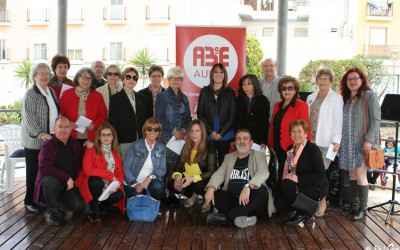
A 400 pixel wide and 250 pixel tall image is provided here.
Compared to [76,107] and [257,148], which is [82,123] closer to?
[76,107]

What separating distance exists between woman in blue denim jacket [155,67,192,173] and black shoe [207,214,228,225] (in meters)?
0.87

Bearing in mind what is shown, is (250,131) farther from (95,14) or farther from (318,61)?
(95,14)

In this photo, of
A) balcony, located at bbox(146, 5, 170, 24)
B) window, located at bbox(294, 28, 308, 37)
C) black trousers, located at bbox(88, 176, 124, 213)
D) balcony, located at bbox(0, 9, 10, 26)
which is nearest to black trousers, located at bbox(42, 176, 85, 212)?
black trousers, located at bbox(88, 176, 124, 213)

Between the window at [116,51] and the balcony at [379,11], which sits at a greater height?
the balcony at [379,11]

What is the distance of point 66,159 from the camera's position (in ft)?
14.7

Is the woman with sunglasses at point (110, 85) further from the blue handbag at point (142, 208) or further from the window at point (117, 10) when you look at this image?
the window at point (117, 10)

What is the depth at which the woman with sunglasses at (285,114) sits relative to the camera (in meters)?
4.65

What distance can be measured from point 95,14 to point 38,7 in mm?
2747

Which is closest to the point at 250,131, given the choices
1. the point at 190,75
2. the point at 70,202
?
the point at 190,75

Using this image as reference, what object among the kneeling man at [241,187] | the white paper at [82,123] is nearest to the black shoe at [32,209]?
the white paper at [82,123]

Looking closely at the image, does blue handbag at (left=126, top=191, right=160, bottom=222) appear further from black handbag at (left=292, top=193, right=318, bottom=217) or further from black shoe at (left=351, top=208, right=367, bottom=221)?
black shoe at (left=351, top=208, right=367, bottom=221)

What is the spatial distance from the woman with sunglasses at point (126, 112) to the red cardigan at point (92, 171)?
325mm

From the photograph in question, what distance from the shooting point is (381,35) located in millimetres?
20109

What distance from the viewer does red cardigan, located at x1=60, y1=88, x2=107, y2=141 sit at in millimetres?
4809
